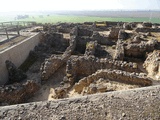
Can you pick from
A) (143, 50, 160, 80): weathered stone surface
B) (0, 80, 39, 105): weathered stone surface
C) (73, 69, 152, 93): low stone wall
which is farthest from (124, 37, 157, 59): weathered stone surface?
(0, 80, 39, 105): weathered stone surface

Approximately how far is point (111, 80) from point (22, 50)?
1139cm

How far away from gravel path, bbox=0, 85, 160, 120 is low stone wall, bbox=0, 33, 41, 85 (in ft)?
31.8

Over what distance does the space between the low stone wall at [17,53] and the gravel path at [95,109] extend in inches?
381

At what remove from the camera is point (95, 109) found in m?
6.27

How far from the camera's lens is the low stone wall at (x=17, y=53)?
591 inches

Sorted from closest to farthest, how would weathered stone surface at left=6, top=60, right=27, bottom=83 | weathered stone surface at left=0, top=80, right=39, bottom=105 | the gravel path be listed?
1. the gravel path
2. weathered stone surface at left=0, top=80, right=39, bottom=105
3. weathered stone surface at left=6, top=60, right=27, bottom=83

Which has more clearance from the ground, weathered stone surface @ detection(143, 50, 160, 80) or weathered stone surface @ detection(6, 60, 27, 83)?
weathered stone surface @ detection(143, 50, 160, 80)

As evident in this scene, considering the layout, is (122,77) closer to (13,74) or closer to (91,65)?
(91,65)

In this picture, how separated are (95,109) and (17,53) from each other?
533 inches

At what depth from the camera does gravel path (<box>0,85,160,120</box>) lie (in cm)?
604

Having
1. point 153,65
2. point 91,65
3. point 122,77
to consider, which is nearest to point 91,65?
point 91,65

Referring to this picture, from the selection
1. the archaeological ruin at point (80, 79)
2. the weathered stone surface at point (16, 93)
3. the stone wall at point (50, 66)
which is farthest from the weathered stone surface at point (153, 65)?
the weathered stone surface at point (16, 93)

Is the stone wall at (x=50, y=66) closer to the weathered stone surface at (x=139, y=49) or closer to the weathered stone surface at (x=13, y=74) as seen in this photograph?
the weathered stone surface at (x=13, y=74)

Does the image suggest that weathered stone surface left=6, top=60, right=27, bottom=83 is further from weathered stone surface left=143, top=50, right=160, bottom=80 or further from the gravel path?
weathered stone surface left=143, top=50, right=160, bottom=80
